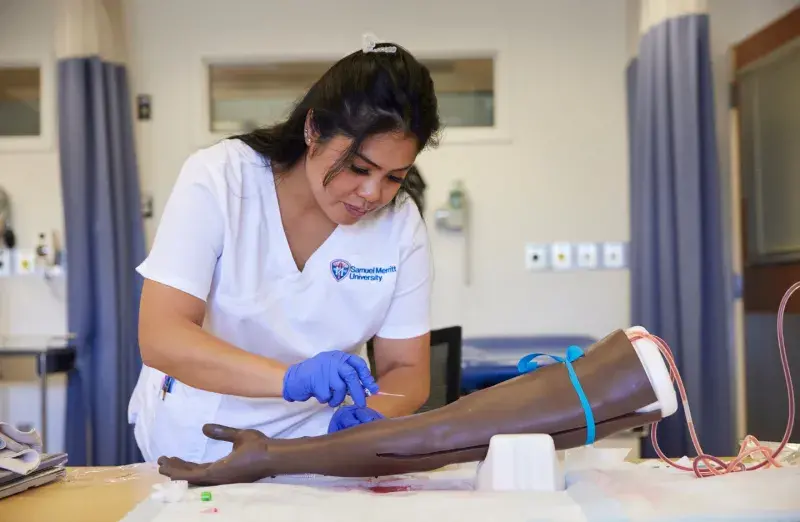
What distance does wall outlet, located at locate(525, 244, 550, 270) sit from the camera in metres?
2.96

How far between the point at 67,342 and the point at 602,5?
8.41ft

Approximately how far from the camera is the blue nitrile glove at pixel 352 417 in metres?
1.03

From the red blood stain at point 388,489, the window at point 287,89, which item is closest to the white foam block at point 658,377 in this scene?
the red blood stain at point 388,489

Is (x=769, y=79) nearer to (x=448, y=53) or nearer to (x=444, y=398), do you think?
(x=448, y=53)

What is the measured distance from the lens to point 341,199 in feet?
3.70

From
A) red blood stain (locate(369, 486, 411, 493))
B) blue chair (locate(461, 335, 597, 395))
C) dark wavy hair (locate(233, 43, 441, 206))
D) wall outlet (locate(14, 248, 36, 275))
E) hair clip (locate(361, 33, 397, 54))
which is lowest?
blue chair (locate(461, 335, 597, 395))

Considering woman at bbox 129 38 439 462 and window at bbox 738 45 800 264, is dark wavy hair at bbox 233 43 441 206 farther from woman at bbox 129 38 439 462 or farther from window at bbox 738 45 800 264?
window at bbox 738 45 800 264

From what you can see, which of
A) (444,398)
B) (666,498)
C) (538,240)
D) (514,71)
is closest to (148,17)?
(514,71)

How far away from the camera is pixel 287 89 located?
122 inches

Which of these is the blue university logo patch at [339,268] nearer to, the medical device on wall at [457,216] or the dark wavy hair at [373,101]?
the dark wavy hair at [373,101]

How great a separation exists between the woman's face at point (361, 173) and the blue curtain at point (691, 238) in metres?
1.58

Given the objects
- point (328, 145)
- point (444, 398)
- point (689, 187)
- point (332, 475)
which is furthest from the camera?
point (689, 187)

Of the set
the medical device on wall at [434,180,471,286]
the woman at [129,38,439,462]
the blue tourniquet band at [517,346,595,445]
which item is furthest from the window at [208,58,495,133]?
the blue tourniquet band at [517,346,595,445]

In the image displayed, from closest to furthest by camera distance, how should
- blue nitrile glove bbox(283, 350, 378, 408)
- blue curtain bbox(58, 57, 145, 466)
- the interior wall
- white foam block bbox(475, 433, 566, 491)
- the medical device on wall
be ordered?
white foam block bbox(475, 433, 566, 491) → blue nitrile glove bbox(283, 350, 378, 408) → the interior wall → blue curtain bbox(58, 57, 145, 466) → the medical device on wall
